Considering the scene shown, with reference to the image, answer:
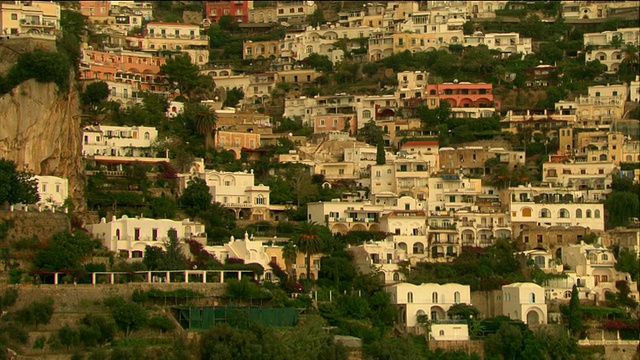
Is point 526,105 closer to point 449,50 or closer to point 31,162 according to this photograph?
point 449,50

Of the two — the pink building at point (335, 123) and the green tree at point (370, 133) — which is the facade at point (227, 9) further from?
the green tree at point (370, 133)

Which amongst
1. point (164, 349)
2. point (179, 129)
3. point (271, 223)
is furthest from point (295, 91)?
point (164, 349)

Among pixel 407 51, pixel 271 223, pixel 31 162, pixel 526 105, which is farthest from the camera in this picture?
pixel 407 51

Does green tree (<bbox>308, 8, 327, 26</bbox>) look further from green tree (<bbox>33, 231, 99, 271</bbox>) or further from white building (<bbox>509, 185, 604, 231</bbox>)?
green tree (<bbox>33, 231, 99, 271</bbox>)

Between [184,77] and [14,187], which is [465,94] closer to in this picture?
[184,77]

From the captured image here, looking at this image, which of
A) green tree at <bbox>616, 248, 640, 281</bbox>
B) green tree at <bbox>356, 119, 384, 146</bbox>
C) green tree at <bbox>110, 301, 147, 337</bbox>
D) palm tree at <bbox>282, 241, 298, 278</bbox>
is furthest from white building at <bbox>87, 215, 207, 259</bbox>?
green tree at <bbox>356, 119, 384, 146</bbox>

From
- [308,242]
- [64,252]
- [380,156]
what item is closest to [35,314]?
[64,252]
